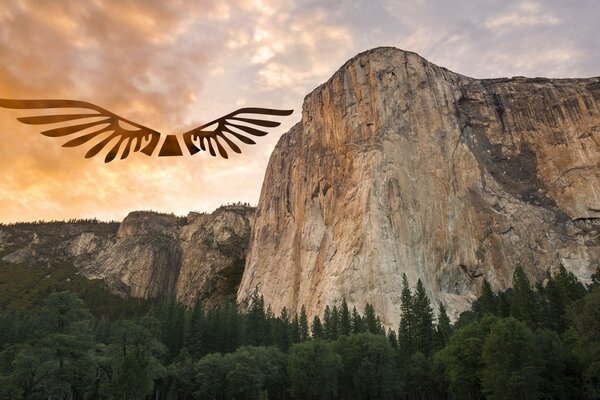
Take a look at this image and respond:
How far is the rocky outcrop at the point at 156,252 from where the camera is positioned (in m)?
125

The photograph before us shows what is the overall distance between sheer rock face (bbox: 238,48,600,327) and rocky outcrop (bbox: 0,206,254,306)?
28178 mm

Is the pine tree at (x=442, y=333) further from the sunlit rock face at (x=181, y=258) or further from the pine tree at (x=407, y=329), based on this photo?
the sunlit rock face at (x=181, y=258)

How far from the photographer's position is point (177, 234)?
145m

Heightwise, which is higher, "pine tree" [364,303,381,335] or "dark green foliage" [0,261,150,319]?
"dark green foliage" [0,261,150,319]

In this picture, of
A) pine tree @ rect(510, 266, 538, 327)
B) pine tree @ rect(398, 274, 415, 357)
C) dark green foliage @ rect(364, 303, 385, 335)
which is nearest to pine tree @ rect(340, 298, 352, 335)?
dark green foliage @ rect(364, 303, 385, 335)

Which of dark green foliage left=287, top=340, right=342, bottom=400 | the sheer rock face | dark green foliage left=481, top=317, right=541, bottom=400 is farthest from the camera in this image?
the sheer rock face

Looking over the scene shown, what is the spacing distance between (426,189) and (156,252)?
282 ft

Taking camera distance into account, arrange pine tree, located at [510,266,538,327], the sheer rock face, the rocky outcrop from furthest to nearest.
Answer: the rocky outcrop → the sheer rock face → pine tree, located at [510,266,538,327]

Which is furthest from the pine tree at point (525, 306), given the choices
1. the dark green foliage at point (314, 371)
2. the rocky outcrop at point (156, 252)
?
the rocky outcrop at point (156, 252)

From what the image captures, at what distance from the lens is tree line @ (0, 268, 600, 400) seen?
32.2m

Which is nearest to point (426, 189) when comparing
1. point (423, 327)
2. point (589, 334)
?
point (423, 327)

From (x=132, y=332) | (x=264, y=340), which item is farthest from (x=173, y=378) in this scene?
(x=264, y=340)

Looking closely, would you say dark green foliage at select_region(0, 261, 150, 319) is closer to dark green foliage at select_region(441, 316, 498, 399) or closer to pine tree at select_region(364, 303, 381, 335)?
pine tree at select_region(364, 303, 381, 335)

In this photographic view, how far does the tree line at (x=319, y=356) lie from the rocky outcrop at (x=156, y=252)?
58.5 m
